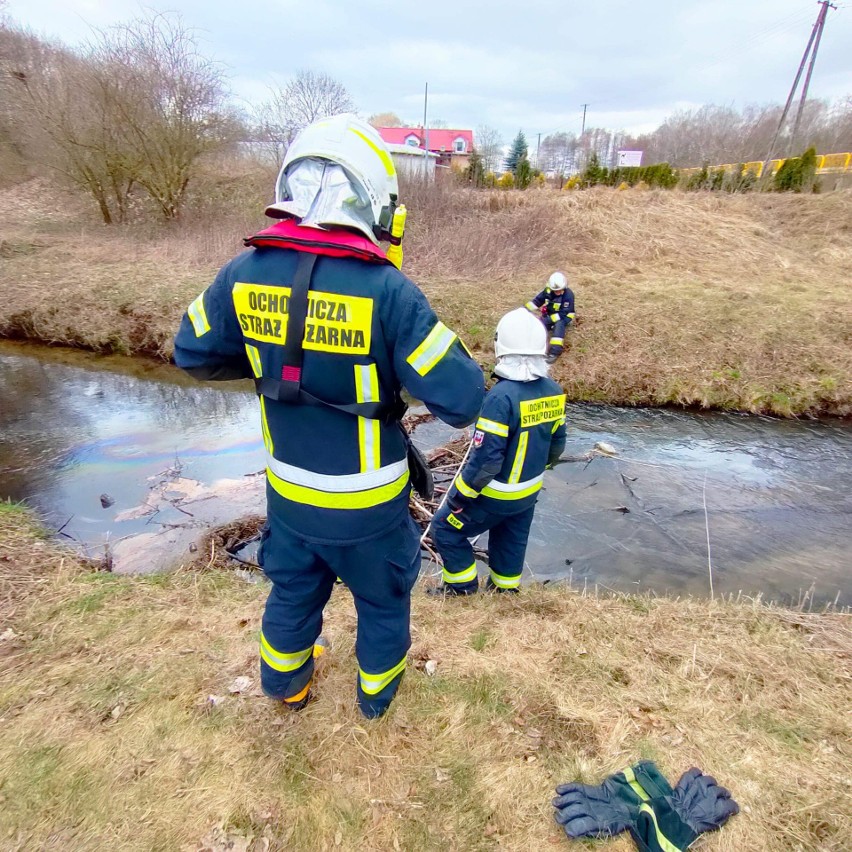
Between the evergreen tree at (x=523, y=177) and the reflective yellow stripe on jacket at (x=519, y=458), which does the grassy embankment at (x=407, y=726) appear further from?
the evergreen tree at (x=523, y=177)

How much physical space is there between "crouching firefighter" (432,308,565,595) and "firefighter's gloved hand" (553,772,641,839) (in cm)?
151

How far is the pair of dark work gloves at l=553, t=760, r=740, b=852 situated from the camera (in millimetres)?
1781

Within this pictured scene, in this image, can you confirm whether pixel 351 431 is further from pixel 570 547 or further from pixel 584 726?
pixel 570 547

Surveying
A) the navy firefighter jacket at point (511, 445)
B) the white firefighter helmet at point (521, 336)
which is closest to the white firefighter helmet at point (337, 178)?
the white firefighter helmet at point (521, 336)

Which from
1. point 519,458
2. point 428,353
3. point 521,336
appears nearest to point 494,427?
point 519,458

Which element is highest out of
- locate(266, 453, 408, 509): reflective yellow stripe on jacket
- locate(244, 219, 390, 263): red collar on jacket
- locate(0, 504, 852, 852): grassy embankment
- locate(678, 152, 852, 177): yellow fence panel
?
locate(678, 152, 852, 177): yellow fence panel

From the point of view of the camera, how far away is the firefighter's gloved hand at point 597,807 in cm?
182

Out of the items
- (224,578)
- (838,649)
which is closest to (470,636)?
(224,578)

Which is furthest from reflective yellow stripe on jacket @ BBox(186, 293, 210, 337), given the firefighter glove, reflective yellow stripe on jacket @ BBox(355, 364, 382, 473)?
the firefighter glove

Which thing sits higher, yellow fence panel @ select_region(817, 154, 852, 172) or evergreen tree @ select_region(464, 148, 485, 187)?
yellow fence panel @ select_region(817, 154, 852, 172)

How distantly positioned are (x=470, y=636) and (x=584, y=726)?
78 centimetres

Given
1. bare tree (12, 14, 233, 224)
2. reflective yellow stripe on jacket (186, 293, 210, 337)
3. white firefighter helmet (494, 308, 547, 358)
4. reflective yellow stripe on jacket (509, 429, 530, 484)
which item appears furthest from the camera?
bare tree (12, 14, 233, 224)

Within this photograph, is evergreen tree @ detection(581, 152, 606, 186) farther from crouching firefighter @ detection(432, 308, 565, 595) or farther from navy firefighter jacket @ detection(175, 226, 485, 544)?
navy firefighter jacket @ detection(175, 226, 485, 544)

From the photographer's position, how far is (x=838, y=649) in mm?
2857
